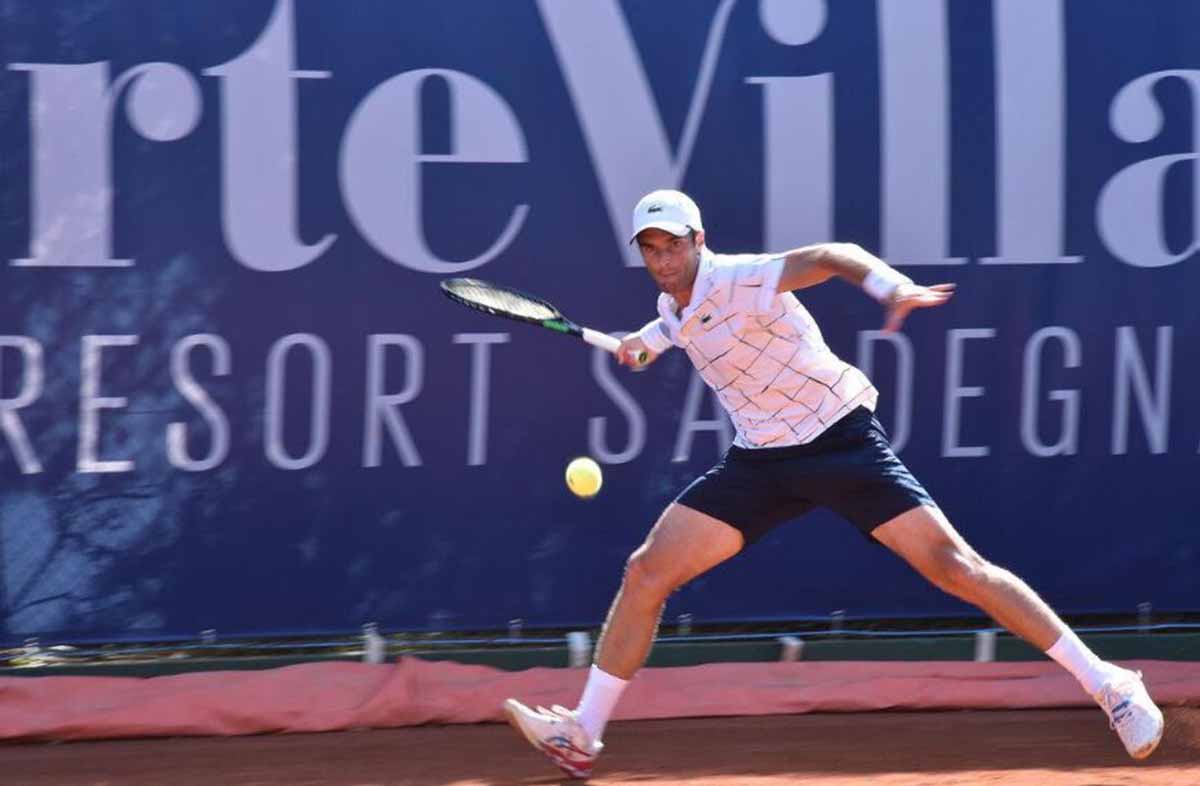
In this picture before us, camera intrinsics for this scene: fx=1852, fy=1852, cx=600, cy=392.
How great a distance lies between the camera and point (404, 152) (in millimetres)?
5086

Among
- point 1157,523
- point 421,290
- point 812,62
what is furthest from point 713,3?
point 1157,523

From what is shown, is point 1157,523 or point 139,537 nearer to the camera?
point 139,537

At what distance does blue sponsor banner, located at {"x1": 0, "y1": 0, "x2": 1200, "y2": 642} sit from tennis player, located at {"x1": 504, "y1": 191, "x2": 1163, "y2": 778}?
847 millimetres

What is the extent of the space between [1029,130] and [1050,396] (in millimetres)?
769

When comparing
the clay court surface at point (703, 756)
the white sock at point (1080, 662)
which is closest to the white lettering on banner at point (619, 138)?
the clay court surface at point (703, 756)

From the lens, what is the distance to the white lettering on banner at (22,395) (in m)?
4.93

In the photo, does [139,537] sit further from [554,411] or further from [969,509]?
[969,509]

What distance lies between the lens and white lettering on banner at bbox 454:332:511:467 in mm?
5164

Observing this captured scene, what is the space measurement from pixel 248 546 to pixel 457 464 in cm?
62

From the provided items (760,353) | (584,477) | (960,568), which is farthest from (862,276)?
(584,477)

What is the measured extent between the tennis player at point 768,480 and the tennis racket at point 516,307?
0.63 feet

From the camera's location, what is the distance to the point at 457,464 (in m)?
5.18

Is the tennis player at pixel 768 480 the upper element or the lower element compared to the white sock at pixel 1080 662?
upper

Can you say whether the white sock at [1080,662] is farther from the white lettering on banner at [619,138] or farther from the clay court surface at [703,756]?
the white lettering on banner at [619,138]
